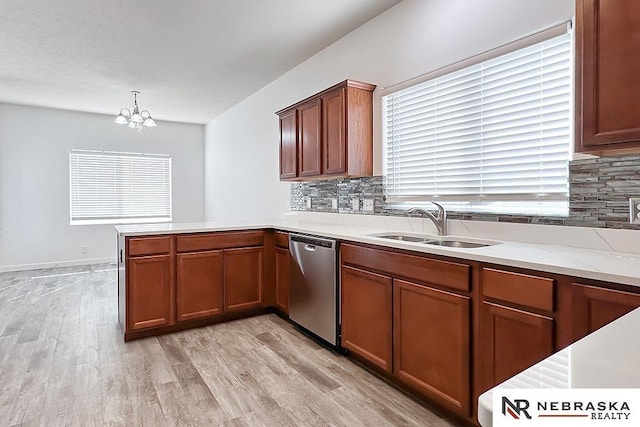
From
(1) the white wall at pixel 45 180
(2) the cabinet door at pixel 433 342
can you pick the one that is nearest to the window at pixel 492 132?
(2) the cabinet door at pixel 433 342

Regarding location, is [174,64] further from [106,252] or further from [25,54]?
[106,252]

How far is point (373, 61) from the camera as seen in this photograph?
10.5 ft

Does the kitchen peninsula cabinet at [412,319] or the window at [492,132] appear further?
the window at [492,132]

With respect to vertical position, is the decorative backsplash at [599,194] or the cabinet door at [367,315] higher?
the decorative backsplash at [599,194]

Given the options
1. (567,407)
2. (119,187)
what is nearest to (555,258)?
(567,407)

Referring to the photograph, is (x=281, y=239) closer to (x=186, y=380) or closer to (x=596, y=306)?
(x=186, y=380)

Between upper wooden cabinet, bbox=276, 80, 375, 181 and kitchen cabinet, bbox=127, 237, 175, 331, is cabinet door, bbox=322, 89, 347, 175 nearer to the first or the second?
upper wooden cabinet, bbox=276, 80, 375, 181

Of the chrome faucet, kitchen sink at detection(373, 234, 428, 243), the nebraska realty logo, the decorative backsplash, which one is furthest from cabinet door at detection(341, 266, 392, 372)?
the nebraska realty logo

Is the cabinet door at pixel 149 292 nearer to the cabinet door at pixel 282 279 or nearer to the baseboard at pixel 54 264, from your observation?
the cabinet door at pixel 282 279

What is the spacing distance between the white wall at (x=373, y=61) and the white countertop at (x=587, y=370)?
194 centimetres

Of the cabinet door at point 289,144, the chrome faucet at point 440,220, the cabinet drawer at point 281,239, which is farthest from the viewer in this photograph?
the cabinet door at point 289,144

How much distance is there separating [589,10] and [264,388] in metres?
2.47

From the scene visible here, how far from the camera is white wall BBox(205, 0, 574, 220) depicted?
7.34 ft

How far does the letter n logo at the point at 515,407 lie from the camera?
0.48 m
